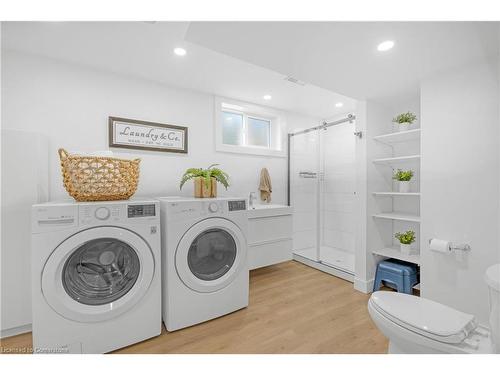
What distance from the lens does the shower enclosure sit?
315 cm

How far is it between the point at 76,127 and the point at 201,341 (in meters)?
2.07

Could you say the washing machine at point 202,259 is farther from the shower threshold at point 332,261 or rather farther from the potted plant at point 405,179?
the potted plant at point 405,179

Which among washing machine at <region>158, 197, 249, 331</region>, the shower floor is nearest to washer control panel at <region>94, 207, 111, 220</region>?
washing machine at <region>158, 197, 249, 331</region>

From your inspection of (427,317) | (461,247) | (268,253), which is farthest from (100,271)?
(461,247)

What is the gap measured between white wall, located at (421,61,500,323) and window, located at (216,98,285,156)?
5.80 feet

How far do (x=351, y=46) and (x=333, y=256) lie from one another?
2598 mm

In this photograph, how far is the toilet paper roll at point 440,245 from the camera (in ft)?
5.65

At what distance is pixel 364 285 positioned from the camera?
233 cm

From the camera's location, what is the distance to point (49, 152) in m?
1.97

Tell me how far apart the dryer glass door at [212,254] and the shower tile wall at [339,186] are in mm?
1894

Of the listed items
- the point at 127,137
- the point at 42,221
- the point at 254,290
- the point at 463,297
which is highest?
the point at 127,137

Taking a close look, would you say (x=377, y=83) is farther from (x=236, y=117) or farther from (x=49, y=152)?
(x=49, y=152)

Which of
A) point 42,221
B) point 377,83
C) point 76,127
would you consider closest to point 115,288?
point 42,221

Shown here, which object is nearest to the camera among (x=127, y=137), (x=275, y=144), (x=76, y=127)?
(x=76, y=127)
